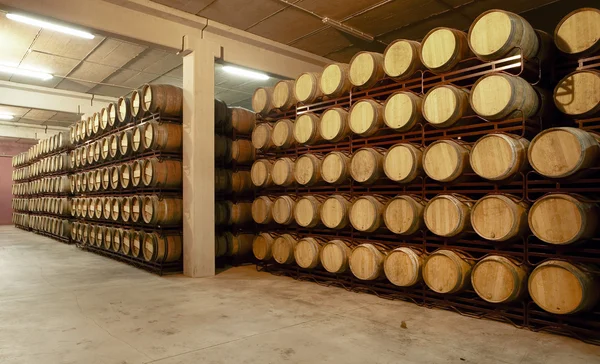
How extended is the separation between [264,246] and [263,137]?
80.9 inches

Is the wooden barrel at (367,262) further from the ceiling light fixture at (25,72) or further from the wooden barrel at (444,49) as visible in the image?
the ceiling light fixture at (25,72)

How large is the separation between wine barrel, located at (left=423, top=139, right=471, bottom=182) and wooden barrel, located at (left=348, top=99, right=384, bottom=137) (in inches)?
40.5

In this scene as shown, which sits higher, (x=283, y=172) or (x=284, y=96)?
(x=284, y=96)

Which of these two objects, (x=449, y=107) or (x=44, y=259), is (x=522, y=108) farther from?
(x=44, y=259)

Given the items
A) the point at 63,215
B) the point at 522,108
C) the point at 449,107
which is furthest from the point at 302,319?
the point at 63,215

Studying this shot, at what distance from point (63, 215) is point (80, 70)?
488cm

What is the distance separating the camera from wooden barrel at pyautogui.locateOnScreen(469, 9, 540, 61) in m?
4.86

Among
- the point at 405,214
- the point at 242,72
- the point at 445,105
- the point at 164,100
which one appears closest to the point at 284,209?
the point at 405,214

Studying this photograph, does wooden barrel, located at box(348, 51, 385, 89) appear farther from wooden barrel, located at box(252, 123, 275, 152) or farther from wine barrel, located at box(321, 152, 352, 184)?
wooden barrel, located at box(252, 123, 275, 152)

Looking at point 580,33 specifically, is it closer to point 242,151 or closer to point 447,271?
point 447,271

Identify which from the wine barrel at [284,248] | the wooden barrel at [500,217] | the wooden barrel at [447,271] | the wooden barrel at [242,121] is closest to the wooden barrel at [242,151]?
the wooden barrel at [242,121]

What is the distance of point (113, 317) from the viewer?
5.11 m

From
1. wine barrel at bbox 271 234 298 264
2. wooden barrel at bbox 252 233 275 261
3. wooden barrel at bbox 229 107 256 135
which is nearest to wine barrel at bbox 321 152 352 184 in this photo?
wine barrel at bbox 271 234 298 264

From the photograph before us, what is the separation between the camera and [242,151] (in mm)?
9047
